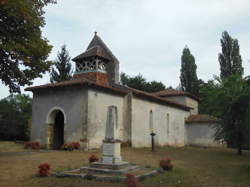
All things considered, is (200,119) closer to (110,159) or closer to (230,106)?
(230,106)

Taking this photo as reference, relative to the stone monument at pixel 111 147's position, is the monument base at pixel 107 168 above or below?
below

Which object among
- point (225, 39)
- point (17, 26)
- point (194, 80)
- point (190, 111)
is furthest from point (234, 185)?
point (194, 80)

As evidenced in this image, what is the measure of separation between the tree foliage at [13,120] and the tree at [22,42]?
23041 mm

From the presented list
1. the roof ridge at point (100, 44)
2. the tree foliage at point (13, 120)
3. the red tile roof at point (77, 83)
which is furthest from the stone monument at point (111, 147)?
the tree foliage at point (13, 120)

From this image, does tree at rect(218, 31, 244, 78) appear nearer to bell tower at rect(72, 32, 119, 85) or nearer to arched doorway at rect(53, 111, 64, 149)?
bell tower at rect(72, 32, 119, 85)

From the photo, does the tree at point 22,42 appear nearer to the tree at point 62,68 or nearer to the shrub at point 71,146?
the shrub at point 71,146

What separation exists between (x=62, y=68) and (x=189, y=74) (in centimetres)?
2231

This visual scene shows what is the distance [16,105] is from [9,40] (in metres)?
34.5

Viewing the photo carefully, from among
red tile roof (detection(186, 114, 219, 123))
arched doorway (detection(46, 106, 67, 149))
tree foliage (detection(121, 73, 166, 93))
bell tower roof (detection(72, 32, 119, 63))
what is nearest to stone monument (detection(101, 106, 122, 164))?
arched doorway (detection(46, 106, 67, 149))

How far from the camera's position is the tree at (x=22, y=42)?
12474 millimetres

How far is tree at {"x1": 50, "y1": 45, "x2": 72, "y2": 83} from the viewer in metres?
43.7

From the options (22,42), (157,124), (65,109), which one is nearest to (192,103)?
(157,124)

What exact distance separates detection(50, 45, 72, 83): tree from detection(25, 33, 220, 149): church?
16152 mm

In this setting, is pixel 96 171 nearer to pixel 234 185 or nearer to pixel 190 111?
pixel 234 185
